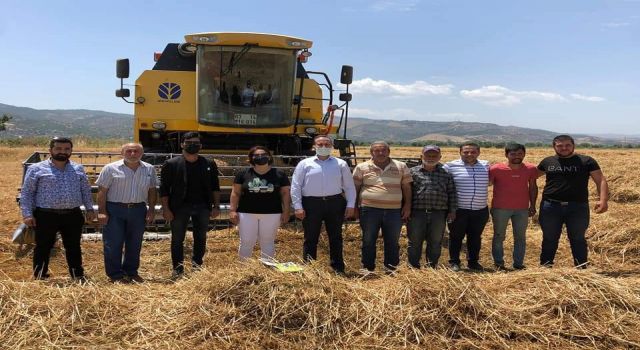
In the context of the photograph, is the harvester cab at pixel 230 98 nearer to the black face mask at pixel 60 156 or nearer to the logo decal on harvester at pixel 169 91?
the logo decal on harvester at pixel 169 91

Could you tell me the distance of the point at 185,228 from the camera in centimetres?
533

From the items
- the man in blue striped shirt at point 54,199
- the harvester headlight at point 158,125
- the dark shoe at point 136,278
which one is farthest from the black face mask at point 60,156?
the harvester headlight at point 158,125

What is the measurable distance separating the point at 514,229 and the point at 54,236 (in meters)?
4.80

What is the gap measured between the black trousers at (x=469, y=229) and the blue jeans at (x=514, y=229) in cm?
18

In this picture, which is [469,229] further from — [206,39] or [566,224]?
[206,39]

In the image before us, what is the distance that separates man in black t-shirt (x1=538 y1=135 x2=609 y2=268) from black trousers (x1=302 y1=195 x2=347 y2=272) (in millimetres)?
2245

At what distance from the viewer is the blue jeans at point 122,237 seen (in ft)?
16.5

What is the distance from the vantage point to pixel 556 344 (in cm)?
354

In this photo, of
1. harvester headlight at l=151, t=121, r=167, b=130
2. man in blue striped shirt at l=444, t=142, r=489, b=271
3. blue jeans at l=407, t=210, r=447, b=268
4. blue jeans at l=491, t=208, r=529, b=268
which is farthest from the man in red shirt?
harvester headlight at l=151, t=121, r=167, b=130

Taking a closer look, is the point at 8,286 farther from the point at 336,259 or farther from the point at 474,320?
the point at 474,320

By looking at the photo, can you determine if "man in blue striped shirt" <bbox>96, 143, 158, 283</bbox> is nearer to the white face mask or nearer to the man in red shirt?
the white face mask

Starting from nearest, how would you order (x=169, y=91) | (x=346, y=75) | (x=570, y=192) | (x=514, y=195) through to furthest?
(x=570, y=192), (x=514, y=195), (x=169, y=91), (x=346, y=75)

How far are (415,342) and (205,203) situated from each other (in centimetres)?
268

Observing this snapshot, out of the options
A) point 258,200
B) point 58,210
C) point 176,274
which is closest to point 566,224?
point 258,200
